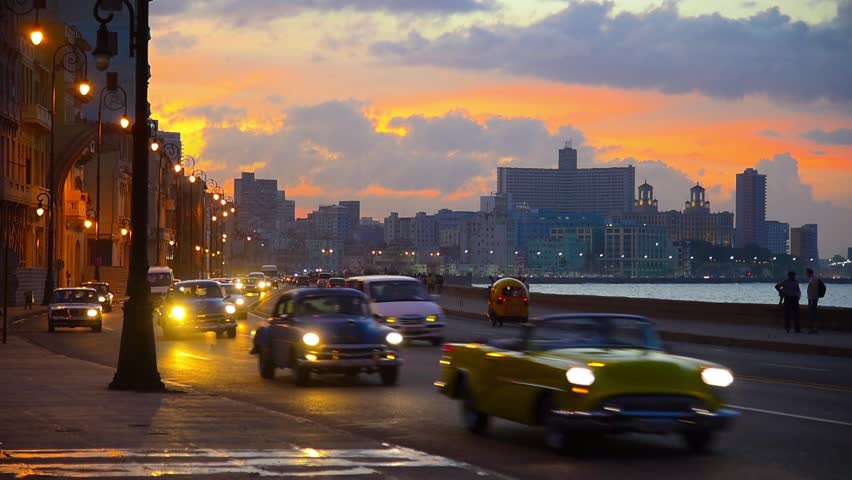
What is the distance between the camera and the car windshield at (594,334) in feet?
47.1

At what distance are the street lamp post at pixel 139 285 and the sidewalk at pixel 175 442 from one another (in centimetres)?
57

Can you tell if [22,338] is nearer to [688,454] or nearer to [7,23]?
[688,454]

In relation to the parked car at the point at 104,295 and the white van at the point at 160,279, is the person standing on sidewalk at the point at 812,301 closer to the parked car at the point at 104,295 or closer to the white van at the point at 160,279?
the white van at the point at 160,279

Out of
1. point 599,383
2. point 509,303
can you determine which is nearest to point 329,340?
point 599,383

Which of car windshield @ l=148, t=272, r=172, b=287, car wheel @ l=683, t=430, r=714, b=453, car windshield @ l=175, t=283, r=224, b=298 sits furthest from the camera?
car windshield @ l=148, t=272, r=172, b=287

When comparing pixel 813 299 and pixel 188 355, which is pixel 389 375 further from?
pixel 813 299

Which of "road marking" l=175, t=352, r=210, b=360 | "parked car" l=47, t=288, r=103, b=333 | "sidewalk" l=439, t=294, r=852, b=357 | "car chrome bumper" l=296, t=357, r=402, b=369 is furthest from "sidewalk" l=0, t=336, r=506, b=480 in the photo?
"parked car" l=47, t=288, r=103, b=333

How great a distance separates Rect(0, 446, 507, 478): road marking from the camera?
1191 centimetres

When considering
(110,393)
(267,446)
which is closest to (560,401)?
(267,446)

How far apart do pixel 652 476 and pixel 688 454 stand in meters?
1.62

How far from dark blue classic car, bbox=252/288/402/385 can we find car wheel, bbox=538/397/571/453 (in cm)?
903

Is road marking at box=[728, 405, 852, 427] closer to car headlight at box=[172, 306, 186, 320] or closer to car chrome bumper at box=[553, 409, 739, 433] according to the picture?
car chrome bumper at box=[553, 409, 739, 433]

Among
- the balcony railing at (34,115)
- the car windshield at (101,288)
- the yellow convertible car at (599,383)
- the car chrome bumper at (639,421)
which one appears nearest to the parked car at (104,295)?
the car windshield at (101,288)

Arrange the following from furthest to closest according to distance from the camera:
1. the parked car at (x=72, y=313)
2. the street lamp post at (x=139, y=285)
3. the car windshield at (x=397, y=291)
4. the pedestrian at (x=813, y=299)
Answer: the parked car at (x=72, y=313)
the pedestrian at (x=813, y=299)
the car windshield at (x=397, y=291)
the street lamp post at (x=139, y=285)
